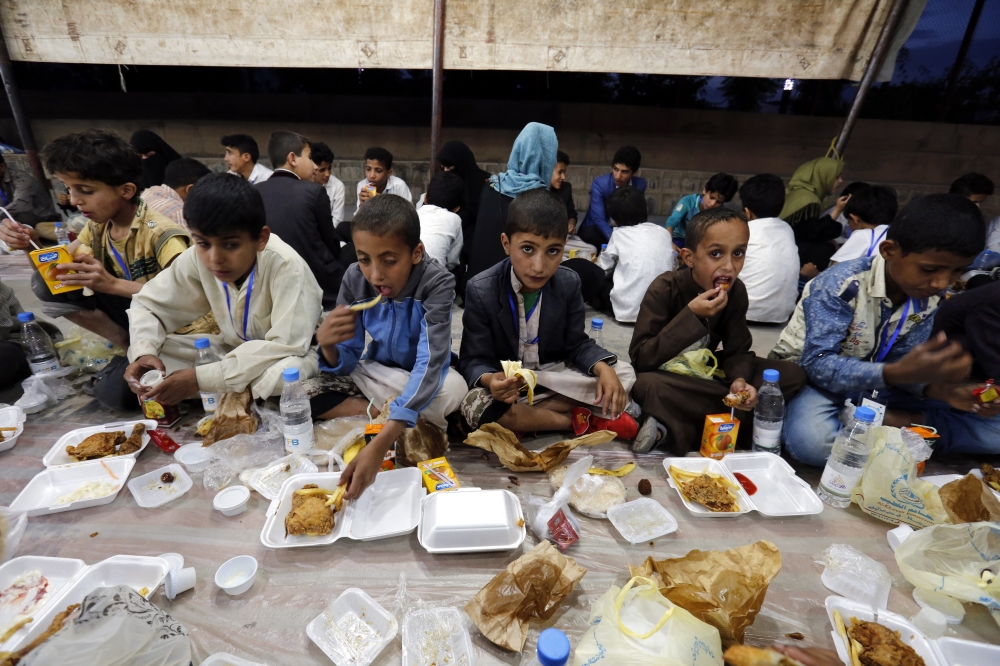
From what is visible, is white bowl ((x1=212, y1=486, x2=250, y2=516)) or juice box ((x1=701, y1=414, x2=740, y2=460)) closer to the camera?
white bowl ((x1=212, y1=486, x2=250, y2=516))

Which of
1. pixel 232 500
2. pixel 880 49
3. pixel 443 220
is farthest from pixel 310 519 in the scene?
pixel 880 49

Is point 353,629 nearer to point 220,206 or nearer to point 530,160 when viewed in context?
point 220,206

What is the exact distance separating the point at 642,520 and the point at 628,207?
323 cm

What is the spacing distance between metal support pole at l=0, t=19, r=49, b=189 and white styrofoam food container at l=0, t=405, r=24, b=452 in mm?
4810

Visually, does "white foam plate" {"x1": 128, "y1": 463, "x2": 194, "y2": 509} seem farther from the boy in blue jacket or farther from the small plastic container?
the small plastic container

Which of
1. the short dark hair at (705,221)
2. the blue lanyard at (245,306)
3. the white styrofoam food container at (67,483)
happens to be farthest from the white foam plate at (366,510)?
the short dark hair at (705,221)

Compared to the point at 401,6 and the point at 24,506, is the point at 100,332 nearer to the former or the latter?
the point at 24,506

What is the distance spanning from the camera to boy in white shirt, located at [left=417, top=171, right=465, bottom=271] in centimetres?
412

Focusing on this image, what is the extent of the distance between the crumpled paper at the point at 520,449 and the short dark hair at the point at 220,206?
58.9 inches

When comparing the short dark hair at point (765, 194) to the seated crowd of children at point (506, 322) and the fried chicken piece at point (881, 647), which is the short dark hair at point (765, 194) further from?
the fried chicken piece at point (881, 647)

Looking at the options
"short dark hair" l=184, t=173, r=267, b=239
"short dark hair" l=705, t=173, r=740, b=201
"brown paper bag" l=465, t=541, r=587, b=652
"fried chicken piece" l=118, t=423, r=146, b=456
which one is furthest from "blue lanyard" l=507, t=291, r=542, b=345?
"short dark hair" l=705, t=173, r=740, b=201

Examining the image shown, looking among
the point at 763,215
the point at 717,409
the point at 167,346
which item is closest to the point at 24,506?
the point at 167,346

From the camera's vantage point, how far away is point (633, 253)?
4.21 metres

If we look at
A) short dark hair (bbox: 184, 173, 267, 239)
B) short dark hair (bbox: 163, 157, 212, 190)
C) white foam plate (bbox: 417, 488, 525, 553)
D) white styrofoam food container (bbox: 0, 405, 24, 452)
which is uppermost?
short dark hair (bbox: 184, 173, 267, 239)
